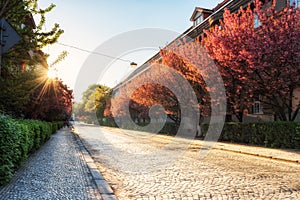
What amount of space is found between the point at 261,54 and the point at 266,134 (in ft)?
14.1

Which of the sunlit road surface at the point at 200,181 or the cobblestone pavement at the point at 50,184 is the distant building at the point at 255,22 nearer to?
the sunlit road surface at the point at 200,181

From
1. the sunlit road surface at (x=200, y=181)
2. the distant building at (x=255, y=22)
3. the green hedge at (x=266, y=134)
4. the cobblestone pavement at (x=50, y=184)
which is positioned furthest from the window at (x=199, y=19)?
the cobblestone pavement at (x=50, y=184)

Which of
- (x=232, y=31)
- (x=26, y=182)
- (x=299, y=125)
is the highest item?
(x=232, y=31)

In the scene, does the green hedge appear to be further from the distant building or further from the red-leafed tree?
the distant building

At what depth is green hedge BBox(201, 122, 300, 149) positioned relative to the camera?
13.7 m

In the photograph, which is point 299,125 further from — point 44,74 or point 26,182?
point 44,74

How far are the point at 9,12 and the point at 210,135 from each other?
1633 cm

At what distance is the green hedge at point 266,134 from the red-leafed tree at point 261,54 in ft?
5.42

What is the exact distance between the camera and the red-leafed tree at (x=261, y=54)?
15.0m

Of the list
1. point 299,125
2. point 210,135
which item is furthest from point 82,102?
point 299,125

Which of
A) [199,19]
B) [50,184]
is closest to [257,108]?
[199,19]

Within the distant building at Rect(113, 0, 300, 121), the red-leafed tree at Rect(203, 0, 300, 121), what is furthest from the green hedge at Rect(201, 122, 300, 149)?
the distant building at Rect(113, 0, 300, 121)

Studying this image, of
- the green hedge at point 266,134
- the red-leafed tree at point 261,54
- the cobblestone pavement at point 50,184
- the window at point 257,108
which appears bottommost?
the cobblestone pavement at point 50,184

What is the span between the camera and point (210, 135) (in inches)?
846
